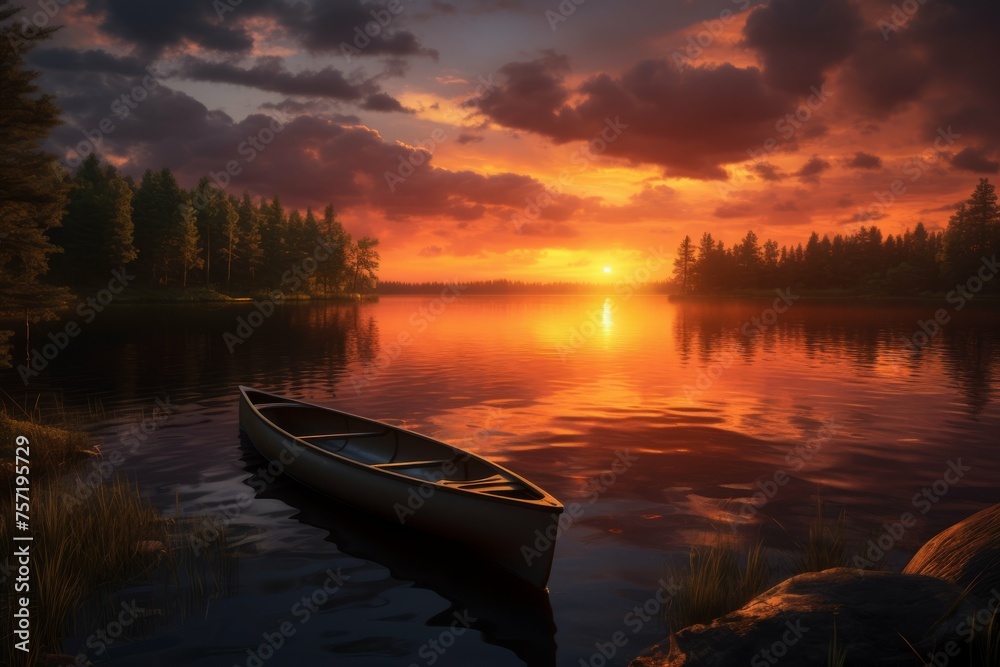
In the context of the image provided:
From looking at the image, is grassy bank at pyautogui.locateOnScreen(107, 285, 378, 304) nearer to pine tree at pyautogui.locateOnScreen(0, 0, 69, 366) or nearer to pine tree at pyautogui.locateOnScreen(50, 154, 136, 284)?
pine tree at pyautogui.locateOnScreen(50, 154, 136, 284)

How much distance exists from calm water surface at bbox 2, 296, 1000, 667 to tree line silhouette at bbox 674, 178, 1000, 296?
100194mm

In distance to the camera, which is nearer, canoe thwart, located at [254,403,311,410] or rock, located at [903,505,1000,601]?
rock, located at [903,505,1000,601]

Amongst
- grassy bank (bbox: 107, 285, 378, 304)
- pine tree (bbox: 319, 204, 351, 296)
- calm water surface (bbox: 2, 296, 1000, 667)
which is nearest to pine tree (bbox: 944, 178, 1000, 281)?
calm water surface (bbox: 2, 296, 1000, 667)

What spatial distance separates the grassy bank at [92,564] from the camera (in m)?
7.16

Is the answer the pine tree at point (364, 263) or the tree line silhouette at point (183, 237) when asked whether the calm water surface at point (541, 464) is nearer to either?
the tree line silhouette at point (183, 237)

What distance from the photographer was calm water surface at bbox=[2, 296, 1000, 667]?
7.98m

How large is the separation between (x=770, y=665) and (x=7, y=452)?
15769 mm

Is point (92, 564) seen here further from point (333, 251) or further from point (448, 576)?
point (333, 251)

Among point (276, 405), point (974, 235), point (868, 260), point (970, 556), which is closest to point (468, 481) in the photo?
point (970, 556)

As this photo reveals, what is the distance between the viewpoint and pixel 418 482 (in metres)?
10.1

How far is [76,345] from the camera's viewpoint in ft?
131

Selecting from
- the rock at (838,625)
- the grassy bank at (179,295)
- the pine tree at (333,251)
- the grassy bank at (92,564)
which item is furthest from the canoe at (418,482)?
the pine tree at (333,251)

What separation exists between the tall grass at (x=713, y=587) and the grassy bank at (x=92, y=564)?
656cm

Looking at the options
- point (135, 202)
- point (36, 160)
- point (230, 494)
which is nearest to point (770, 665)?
point (230, 494)
